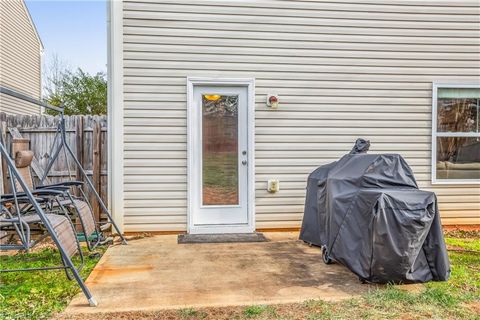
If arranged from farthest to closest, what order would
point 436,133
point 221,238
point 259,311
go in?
point 436,133 < point 221,238 < point 259,311

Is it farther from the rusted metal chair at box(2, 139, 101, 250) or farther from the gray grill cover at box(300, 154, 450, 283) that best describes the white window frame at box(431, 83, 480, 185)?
the rusted metal chair at box(2, 139, 101, 250)

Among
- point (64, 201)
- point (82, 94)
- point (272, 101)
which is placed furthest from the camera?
point (82, 94)

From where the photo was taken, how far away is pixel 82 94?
13.8 meters

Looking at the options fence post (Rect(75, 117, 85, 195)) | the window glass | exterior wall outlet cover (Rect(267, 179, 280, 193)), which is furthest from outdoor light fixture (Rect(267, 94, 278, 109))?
fence post (Rect(75, 117, 85, 195))

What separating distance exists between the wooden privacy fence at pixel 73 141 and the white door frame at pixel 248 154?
117 cm

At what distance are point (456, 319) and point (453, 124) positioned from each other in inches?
152

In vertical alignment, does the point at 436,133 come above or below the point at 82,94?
below

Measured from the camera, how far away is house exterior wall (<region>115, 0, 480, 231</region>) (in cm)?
515

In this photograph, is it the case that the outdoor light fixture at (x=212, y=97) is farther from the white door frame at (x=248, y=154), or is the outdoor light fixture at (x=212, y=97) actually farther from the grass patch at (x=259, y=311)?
the grass patch at (x=259, y=311)

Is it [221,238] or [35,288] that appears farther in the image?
[221,238]

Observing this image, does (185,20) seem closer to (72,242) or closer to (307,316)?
→ (72,242)

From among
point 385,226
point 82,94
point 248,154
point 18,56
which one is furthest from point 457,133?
point 18,56

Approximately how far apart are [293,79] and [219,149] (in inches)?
55.9

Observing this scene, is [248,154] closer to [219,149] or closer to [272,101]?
[219,149]
